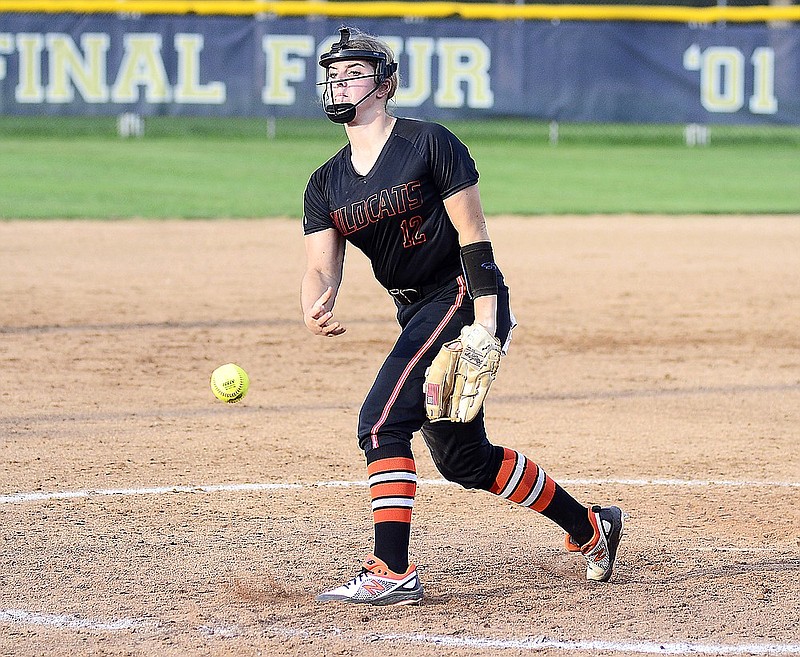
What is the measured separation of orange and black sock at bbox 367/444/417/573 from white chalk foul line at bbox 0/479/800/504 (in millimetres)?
1597

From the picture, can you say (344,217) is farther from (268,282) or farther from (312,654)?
(268,282)

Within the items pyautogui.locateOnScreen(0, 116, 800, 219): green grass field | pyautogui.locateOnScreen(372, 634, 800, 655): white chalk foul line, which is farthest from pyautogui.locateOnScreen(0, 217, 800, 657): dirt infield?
pyautogui.locateOnScreen(0, 116, 800, 219): green grass field

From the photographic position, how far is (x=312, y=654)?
13.1 ft

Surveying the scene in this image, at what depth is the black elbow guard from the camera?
4434 millimetres

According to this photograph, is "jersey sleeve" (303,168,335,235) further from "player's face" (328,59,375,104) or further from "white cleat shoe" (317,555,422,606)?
"white cleat shoe" (317,555,422,606)

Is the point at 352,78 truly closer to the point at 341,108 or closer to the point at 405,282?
the point at 341,108

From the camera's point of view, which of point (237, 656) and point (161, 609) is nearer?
point (237, 656)

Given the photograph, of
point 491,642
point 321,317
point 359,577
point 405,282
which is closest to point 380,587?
point 359,577

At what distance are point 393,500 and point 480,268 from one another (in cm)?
82

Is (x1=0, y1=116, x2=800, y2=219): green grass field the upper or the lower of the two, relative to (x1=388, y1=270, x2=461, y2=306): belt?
upper

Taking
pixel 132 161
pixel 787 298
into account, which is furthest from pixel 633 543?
pixel 132 161

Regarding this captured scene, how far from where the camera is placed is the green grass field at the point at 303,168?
1766 cm

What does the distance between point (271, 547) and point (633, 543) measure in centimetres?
141

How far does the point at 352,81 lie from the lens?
447 cm
